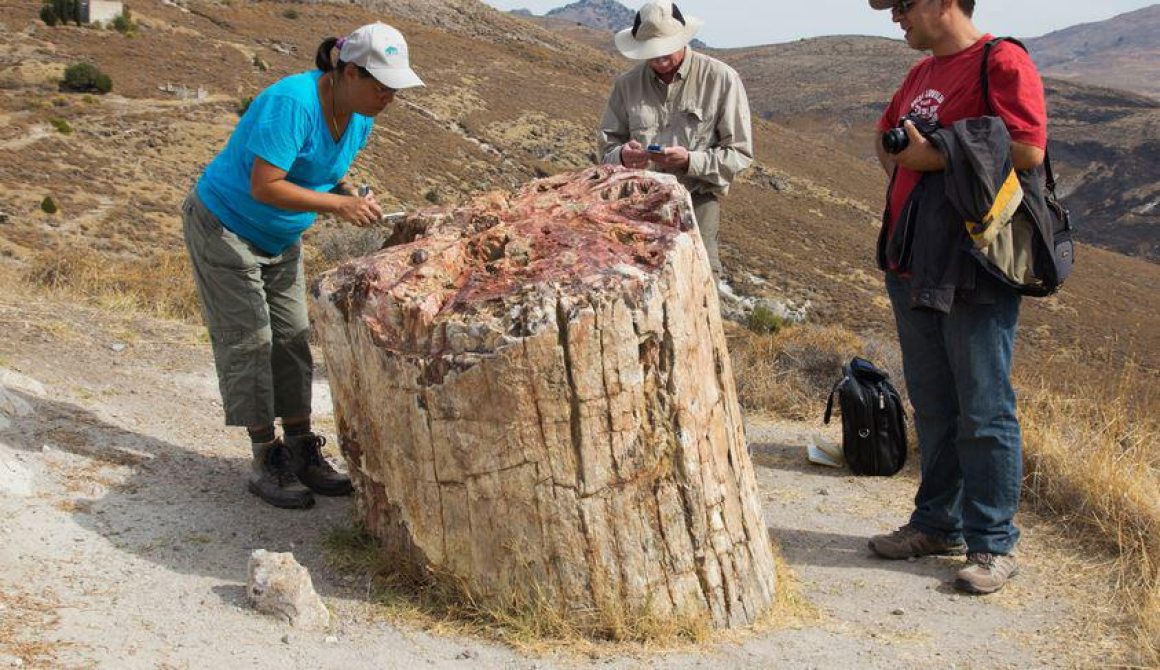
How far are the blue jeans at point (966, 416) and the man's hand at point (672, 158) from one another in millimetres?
1065

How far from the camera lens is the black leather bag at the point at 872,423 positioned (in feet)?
17.2

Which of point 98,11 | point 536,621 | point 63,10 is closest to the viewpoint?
point 536,621

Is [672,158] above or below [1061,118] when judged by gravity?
below

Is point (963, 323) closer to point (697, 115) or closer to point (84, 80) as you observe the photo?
point (697, 115)

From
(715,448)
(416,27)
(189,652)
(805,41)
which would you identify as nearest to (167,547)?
(189,652)

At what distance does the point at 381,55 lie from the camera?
3.56 m

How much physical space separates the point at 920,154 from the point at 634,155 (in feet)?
4.70

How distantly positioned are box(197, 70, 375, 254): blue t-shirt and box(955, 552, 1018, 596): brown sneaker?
268cm

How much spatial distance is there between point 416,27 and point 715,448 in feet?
173

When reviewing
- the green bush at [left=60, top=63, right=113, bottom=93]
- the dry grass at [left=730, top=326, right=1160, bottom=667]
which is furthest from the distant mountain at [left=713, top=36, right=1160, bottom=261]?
the dry grass at [left=730, top=326, right=1160, bottom=667]

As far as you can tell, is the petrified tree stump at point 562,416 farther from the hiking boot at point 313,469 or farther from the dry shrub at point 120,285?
the dry shrub at point 120,285

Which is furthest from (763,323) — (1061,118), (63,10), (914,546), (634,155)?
(1061,118)

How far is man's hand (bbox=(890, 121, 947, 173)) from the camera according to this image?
136 inches

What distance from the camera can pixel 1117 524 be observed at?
430 centimetres
